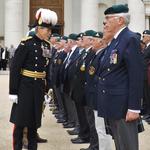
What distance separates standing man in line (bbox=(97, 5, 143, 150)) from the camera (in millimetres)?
4746

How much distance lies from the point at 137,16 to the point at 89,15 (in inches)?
139

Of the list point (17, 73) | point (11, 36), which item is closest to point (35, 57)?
point (17, 73)

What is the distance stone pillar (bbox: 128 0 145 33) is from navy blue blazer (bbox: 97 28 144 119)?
24.8 meters

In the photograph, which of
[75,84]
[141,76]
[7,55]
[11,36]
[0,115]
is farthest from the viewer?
[11,36]

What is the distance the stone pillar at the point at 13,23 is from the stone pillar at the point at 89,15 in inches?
161

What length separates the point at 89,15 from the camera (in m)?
32.8

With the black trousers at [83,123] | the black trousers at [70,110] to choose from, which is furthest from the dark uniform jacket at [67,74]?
the black trousers at [83,123]

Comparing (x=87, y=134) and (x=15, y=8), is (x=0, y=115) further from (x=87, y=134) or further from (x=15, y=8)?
(x=15, y=8)

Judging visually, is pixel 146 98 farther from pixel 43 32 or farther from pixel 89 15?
pixel 89 15

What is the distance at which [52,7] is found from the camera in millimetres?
34344

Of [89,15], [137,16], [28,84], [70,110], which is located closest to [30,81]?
[28,84]

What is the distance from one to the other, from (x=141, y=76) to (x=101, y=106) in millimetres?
526

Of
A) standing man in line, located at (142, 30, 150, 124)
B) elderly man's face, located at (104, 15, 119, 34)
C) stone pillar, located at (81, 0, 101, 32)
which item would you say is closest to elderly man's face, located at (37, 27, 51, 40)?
elderly man's face, located at (104, 15, 119, 34)

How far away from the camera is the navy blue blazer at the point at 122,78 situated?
4742mm
